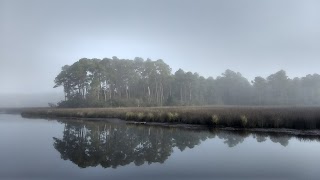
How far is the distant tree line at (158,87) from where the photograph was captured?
61094mm

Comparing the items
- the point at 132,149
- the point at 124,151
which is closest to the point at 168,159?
the point at 124,151

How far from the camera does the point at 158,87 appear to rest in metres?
71.7

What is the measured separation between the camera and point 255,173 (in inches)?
312

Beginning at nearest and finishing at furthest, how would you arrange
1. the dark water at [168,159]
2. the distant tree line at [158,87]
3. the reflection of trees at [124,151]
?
the dark water at [168,159], the reflection of trees at [124,151], the distant tree line at [158,87]

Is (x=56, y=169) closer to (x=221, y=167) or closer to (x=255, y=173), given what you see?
(x=221, y=167)

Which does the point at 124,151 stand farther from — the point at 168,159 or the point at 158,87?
the point at 158,87

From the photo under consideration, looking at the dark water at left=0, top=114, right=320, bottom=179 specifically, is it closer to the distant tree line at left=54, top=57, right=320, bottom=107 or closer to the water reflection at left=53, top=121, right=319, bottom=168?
the water reflection at left=53, top=121, right=319, bottom=168

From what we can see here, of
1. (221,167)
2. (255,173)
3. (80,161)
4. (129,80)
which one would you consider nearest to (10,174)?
(80,161)

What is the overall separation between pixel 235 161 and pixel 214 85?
77.2 metres

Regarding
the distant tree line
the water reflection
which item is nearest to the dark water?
the water reflection

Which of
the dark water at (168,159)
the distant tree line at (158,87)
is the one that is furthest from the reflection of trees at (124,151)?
the distant tree line at (158,87)

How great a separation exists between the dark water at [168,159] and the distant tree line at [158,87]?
4254 centimetres

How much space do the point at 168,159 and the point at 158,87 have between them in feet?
202

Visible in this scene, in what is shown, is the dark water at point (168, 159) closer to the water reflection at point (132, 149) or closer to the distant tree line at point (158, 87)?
the water reflection at point (132, 149)
